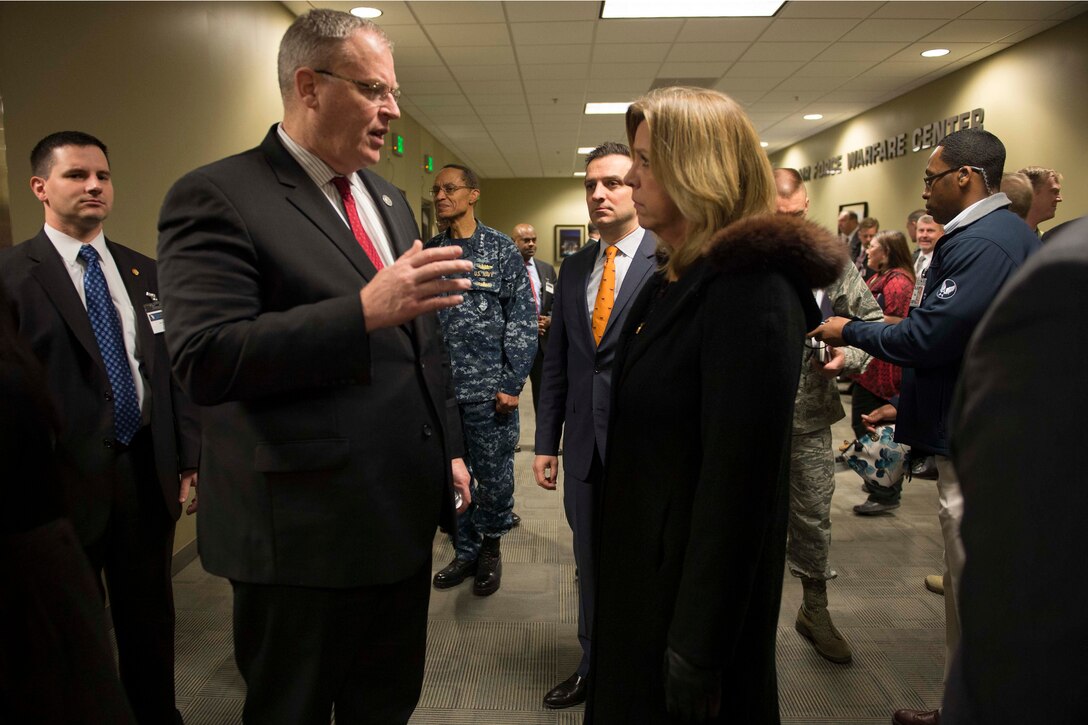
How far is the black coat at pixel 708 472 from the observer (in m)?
0.97

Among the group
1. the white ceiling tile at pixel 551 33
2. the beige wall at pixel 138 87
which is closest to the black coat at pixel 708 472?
the beige wall at pixel 138 87

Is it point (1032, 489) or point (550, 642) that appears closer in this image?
point (1032, 489)

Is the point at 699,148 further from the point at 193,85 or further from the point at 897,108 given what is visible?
the point at 897,108

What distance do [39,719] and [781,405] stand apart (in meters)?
0.91

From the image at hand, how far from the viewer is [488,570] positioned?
2988mm

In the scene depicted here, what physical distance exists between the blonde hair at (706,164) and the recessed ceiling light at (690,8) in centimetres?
419

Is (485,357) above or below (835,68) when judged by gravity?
below

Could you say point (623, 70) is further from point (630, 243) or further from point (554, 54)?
point (630, 243)

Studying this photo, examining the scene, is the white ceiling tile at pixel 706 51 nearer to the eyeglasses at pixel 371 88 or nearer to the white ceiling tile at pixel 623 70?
the white ceiling tile at pixel 623 70

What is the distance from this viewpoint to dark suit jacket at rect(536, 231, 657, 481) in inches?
77.0

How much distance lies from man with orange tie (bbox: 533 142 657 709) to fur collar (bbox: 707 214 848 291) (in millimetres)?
937

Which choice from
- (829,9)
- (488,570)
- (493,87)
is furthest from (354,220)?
(493,87)

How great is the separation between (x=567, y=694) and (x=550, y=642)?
381 mm

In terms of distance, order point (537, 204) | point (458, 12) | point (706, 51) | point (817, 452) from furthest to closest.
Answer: point (537, 204)
point (706, 51)
point (458, 12)
point (817, 452)
